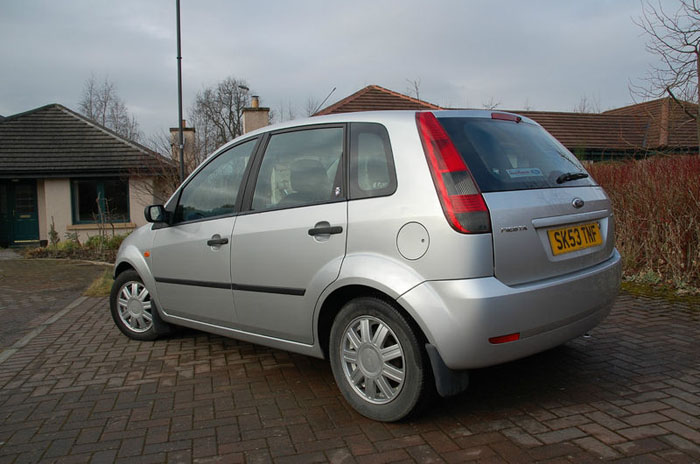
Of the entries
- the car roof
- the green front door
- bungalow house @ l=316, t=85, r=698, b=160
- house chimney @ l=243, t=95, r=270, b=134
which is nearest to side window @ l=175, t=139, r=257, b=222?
the car roof

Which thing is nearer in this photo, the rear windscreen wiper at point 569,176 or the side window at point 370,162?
the side window at point 370,162

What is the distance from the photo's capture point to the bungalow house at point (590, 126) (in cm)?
1920

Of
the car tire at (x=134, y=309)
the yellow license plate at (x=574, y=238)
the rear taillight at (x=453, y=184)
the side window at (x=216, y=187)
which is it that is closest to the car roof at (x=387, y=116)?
the rear taillight at (x=453, y=184)

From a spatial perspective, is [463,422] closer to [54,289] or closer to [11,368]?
[11,368]

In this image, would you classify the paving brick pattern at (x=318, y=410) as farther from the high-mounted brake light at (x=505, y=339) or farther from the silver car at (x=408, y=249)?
the high-mounted brake light at (x=505, y=339)

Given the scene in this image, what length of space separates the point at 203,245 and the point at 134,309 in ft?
4.80

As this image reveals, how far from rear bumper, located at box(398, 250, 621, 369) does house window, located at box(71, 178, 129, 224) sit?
57.1ft

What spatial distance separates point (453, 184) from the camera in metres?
2.79

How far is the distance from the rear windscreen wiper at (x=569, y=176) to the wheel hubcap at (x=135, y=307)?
3.60 m

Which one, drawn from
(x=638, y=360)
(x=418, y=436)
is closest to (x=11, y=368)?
(x=418, y=436)

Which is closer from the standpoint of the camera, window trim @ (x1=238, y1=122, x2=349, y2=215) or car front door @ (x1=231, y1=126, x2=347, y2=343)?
car front door @ (x1=231, y1=126, x2=347, y2=343)

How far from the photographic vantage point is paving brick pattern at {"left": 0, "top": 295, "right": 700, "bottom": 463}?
2.76 meters

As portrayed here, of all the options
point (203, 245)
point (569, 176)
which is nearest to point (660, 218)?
point (569, 176)

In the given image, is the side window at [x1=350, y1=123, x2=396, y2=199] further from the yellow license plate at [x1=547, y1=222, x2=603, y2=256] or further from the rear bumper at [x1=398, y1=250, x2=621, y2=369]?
the yellow license plate at [x1=547, y1=222, x2=603, y2=256]
